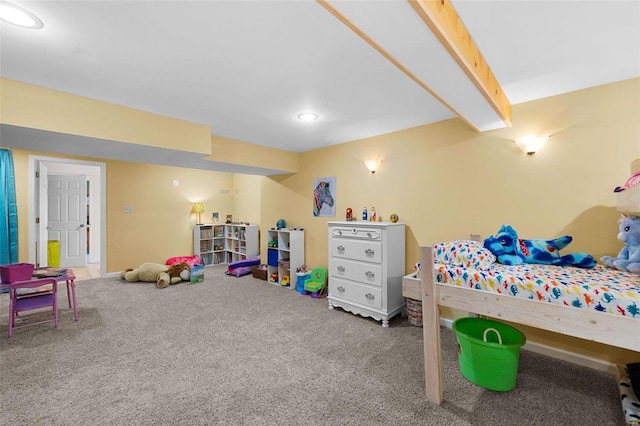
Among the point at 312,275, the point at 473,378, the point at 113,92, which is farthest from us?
the point at 312,275

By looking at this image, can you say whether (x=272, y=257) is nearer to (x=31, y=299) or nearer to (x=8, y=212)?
(x=31, y=299)

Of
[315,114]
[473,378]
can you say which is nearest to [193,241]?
[315,114]

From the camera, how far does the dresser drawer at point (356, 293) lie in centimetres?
310

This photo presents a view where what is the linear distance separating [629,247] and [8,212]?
309 inches

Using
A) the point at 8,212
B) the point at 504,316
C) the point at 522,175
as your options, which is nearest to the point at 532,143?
the point at 522,175

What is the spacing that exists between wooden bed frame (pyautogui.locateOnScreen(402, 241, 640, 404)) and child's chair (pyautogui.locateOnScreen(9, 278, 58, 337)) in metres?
3.76

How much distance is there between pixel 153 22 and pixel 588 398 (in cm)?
377

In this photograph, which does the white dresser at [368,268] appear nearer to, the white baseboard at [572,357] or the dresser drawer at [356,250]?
the dresser drawer at [356,250]

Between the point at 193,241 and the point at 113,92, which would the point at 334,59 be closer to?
the point at 113,92

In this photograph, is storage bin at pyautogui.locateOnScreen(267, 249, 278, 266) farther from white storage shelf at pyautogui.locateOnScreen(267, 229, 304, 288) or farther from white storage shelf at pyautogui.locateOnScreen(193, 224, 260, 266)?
white storage shelf at pyautogui.locateOnScreen(193, 224, 260, 266)

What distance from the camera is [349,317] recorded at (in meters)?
3.28

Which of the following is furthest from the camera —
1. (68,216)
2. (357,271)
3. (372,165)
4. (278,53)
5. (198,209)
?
(198,209)

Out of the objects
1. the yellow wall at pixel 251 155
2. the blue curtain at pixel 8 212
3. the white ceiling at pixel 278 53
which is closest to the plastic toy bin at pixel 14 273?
the white ceiling at pixel 278 53

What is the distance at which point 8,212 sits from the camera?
432 centimetres
